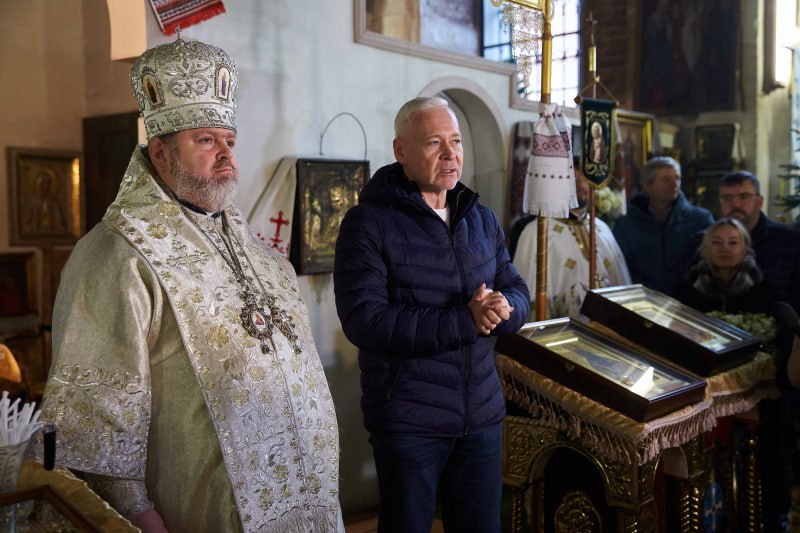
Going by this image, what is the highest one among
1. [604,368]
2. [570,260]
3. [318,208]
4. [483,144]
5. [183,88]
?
[483,144]

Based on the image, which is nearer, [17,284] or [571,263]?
[17,284]

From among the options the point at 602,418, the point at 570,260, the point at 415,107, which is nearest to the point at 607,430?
the point at 602,418

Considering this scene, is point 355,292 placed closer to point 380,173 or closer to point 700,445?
point 380,173

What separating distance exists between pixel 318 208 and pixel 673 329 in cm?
184

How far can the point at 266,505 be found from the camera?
2.01 metres

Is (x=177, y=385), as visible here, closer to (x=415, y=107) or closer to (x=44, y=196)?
(x=415, y=107)

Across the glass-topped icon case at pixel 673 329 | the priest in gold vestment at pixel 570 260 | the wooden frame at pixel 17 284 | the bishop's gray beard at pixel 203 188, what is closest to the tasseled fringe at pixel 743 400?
the glass-topped icon case at pixel 673 329

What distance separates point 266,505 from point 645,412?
1520 millimetres

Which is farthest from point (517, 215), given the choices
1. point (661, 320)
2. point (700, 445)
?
point (700, 445)

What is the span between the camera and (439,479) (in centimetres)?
277

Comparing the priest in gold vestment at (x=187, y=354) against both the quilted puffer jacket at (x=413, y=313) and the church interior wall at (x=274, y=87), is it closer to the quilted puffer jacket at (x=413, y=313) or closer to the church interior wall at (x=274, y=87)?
the quilted puffer jacket at (x=413, y=313)

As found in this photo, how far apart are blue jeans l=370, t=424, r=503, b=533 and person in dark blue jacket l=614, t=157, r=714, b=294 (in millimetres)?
3191

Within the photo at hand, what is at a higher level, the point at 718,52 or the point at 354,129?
the point at 718,52

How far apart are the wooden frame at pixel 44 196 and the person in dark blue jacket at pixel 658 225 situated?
3.48m
